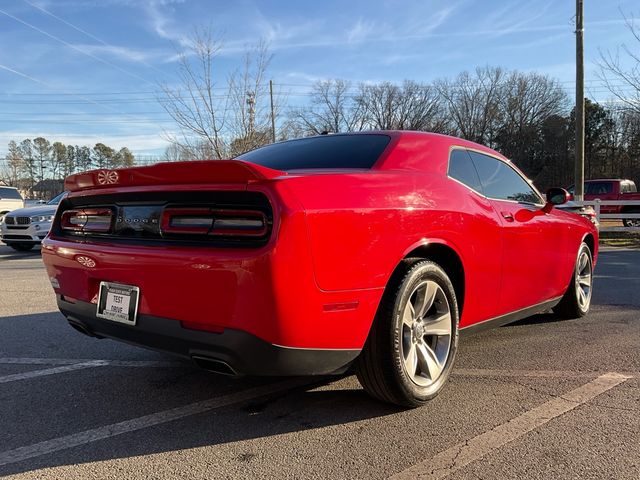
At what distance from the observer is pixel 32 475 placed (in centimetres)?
224

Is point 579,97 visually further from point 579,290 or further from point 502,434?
point 502,434

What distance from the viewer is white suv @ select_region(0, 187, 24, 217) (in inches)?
698

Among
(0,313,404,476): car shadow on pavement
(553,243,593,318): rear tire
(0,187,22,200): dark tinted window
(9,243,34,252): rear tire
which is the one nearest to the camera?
(0,313,404,476): car shadow on pavement

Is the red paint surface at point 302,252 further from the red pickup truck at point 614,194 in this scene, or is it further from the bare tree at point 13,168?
the bare tree at point 13,168

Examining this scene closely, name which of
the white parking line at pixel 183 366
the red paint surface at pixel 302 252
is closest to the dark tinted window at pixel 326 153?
the red paint surface at pixel 302 252

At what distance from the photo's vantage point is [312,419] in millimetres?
2812

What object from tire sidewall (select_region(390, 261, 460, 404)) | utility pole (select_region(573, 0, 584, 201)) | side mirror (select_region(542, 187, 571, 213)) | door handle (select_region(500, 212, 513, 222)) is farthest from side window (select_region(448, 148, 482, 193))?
utility pole (select_region(573, 0, 584, 201))

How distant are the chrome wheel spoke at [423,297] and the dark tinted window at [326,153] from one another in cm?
78

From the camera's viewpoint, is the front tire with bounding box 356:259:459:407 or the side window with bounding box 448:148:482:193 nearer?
the front tire with bounding box 356:259:459:407

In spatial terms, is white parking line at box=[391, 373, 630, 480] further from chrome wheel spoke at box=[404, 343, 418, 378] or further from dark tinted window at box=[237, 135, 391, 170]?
dark tinted window at box=[237, 135, 391, 170]

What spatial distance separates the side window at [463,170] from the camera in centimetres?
344

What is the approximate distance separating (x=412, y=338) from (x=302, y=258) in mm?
1035

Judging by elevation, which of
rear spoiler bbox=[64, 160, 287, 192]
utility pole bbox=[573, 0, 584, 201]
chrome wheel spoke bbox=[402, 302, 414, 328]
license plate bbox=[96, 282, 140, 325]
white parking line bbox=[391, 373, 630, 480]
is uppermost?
utility pole bbox=[573, 0, 584, 201]

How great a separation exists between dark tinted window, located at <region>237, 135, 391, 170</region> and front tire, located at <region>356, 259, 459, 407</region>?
75 centimetres
